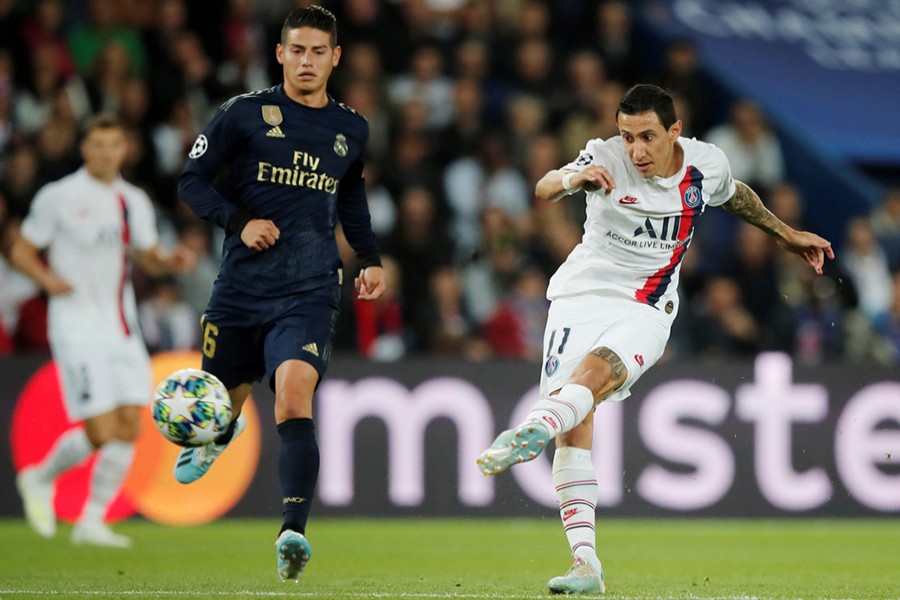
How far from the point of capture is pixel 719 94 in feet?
54.6

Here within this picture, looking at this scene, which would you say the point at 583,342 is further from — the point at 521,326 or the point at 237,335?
the point at 521,326

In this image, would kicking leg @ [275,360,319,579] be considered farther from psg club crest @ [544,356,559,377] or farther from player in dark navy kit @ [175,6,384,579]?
psg club crest @ [544,356,559,377]

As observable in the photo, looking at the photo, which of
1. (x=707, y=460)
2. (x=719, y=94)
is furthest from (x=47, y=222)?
(x=719, y=94)

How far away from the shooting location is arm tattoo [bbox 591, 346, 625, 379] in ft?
23.0

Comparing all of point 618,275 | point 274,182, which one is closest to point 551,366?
point 618,275

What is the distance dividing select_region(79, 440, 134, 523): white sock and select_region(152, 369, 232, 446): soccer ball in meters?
3.28

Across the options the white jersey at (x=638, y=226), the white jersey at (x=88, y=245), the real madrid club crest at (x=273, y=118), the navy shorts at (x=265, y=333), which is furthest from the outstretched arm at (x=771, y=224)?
the white jersey at (x=88, y=245)

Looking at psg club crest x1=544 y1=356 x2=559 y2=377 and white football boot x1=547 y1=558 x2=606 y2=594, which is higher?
psg club crest x1=544 y1=356 x2=559 y2=377

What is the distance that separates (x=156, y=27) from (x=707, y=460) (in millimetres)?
6481

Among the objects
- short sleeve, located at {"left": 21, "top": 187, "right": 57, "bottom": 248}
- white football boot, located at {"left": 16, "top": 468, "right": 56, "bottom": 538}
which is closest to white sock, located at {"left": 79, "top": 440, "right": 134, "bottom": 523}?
white football boot, located at {"left": 16, "top": 468, "right": 56, "bottom": 538}

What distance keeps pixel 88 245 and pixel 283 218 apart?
342cm

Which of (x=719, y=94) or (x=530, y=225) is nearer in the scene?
(x=530, y=225)

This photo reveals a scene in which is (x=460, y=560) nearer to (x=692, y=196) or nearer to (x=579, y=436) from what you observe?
(x=579, y=436)

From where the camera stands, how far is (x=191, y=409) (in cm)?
732
